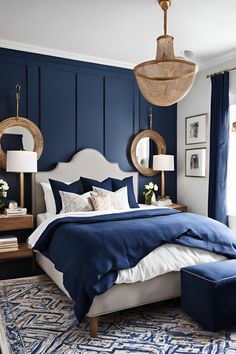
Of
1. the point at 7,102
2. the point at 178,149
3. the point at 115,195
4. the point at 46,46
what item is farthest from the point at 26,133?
the point at 178,149

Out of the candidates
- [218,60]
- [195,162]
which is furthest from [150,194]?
[218,60]

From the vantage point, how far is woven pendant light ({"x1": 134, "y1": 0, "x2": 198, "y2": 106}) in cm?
267

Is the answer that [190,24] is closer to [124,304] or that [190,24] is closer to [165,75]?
[165,75]

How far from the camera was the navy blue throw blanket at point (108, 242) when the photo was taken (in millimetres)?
2414

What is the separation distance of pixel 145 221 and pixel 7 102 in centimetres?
253

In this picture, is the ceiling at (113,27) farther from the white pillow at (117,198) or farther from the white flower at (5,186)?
the white pillow at (117,198)

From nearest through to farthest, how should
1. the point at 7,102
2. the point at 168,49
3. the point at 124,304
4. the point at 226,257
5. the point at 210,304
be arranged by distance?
the point at 210,304, the point at 124,304, the point at 168,49, the point at 226,257, the point at 7,102

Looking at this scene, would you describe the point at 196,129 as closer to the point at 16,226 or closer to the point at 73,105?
the point at 73,105

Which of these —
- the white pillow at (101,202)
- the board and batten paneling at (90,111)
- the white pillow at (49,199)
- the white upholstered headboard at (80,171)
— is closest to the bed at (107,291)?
the white upholstered headboard at (80,171)

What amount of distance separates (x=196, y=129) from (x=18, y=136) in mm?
2773

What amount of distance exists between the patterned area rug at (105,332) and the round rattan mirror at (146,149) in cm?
257

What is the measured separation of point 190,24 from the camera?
356 centimetres

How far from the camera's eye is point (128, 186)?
461 cm

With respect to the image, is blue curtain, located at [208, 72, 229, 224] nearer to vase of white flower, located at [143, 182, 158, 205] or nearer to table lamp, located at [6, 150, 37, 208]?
vase of white flower, located at [143, 182, 158, 205]
